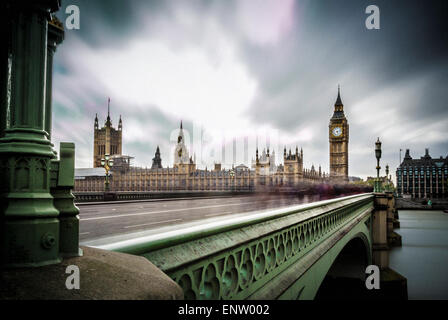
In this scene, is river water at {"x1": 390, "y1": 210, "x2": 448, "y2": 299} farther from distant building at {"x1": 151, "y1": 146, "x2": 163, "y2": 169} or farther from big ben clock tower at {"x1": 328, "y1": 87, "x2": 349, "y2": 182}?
distant building at {"x1": 151, "y1": 146, "x2": 163, "y2": 169}

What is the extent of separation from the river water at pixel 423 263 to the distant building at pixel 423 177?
107 meters

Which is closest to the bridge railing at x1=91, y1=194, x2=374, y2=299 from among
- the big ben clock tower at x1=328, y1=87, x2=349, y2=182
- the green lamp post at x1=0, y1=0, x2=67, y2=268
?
the green lamp post at x1=0, y1=0, x2=67, y2=268

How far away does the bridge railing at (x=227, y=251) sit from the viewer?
2.71 m

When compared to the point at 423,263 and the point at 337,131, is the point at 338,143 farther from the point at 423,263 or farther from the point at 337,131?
the point at 423,263

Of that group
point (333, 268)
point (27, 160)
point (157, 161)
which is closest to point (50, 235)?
point (27, 160)

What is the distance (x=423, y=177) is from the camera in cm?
14950

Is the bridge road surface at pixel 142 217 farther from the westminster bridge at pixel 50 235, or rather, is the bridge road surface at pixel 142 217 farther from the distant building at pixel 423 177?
the distant building at pixel 423 177

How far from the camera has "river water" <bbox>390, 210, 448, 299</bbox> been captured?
29.0 metres

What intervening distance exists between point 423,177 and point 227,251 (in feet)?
570

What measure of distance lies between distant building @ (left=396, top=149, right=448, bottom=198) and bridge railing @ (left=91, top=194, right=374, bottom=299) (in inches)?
6503

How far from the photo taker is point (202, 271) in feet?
10.0
